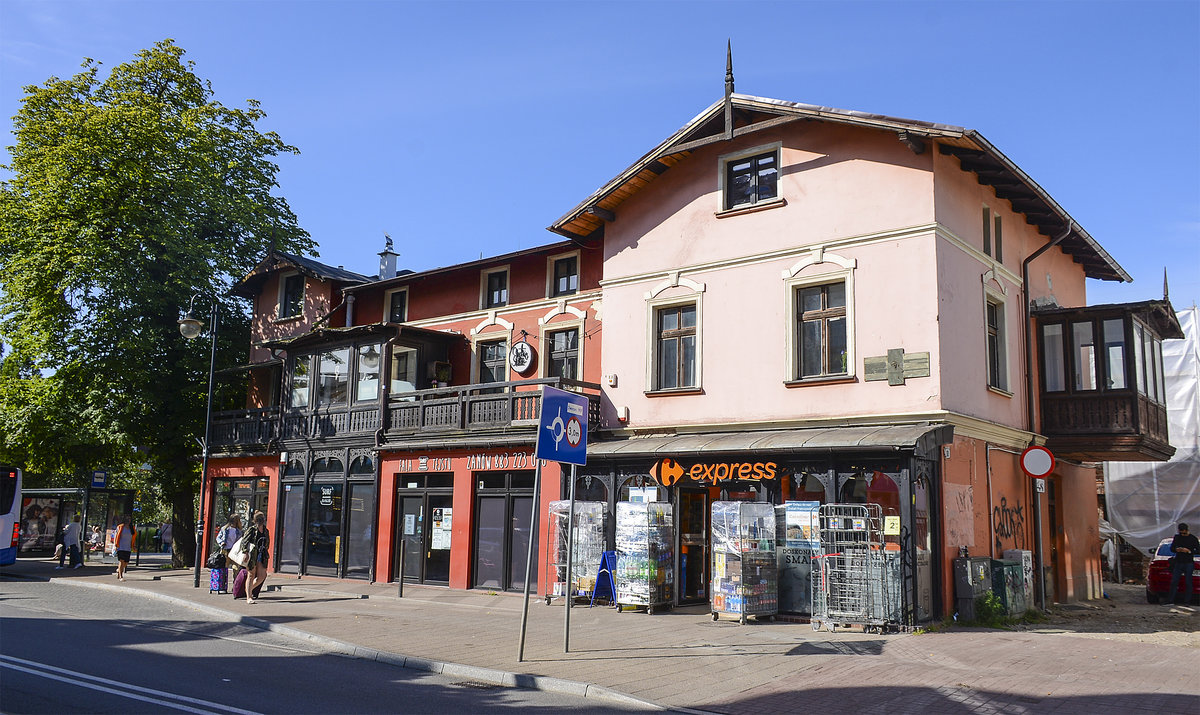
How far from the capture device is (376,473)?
2380 cm

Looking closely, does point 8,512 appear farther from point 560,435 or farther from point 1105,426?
point 1105,426

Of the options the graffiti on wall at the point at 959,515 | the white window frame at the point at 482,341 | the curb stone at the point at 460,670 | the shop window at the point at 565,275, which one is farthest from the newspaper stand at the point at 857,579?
the white window frame at the point at 482,341

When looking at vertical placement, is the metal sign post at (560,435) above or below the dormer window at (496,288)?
below

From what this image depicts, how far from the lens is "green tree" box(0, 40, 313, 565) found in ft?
87.5

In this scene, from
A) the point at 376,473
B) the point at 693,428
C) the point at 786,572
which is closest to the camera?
the point at 786,572

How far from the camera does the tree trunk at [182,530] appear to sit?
2975cm

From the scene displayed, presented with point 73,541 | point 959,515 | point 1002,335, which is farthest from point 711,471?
point 73,541

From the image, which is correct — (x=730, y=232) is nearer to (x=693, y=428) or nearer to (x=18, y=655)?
(x=693, y=428)

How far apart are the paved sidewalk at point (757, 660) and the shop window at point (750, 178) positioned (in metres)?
8.44

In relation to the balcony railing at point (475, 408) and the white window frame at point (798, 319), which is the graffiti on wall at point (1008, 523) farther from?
the balcony railing at point (475, 408)

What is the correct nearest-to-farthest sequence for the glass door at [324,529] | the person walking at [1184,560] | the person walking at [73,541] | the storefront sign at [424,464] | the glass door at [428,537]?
the person walking at [1184,560], the glass door at [428,537], the storefront sign at [424,464], the glass door at [324,529], the person walking at [73,541]

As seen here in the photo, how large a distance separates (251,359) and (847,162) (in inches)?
859

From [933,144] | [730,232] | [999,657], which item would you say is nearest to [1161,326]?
[933,144]

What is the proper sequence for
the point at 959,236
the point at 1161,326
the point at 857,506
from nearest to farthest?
1. the point at 857,506
2. the point at 959,236
3. the point at 1161,326
